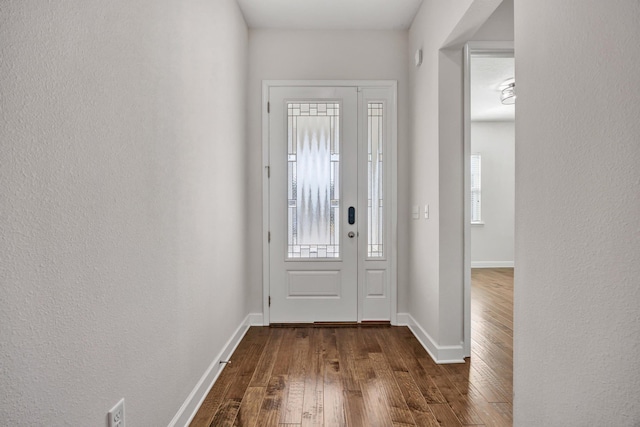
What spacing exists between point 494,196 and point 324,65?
4916 millimetres

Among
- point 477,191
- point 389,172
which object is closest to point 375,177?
point 389,172

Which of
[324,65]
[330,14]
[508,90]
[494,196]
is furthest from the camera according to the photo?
[494,196]

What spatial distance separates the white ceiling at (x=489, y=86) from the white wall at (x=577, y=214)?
2530mm

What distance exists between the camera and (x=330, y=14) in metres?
3.38

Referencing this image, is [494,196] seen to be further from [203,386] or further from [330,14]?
[203,386]

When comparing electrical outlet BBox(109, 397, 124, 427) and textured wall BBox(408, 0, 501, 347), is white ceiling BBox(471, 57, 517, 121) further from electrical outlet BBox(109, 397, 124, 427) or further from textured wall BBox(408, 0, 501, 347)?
electrical outlet BBox(109, 397, 124, 427)

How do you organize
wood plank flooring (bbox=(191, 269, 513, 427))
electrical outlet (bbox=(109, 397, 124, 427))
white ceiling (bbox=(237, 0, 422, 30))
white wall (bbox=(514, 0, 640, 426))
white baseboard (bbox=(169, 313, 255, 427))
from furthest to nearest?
white ceiling (bbox=(237, 0, 422, 30)) → wood plank flooring (bbox=(191, 269, 513, 427)) → white baseboard (bbox=(169, 313, 255, 427)) → electrical outlet (bbox=(109, 397, 124, 427)) → white wall (bbox=(514, 0, 640, 426))

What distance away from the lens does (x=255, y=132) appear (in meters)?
3.70

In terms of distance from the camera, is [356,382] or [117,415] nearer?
[117,415]

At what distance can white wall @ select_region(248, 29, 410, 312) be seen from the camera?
3.69 metres

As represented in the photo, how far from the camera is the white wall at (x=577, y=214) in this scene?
1073 millimetres

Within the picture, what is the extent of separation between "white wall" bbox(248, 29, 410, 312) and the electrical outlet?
2368 millimetres

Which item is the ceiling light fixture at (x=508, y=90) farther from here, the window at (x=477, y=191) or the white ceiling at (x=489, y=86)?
the window at (x=477, y=191)

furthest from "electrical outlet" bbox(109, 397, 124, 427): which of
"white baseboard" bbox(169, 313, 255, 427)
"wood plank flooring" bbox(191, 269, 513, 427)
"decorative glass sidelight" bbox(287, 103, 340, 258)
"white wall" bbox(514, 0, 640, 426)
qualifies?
"decorative glass sidelight" bbox(287, 103, 340, 258)
